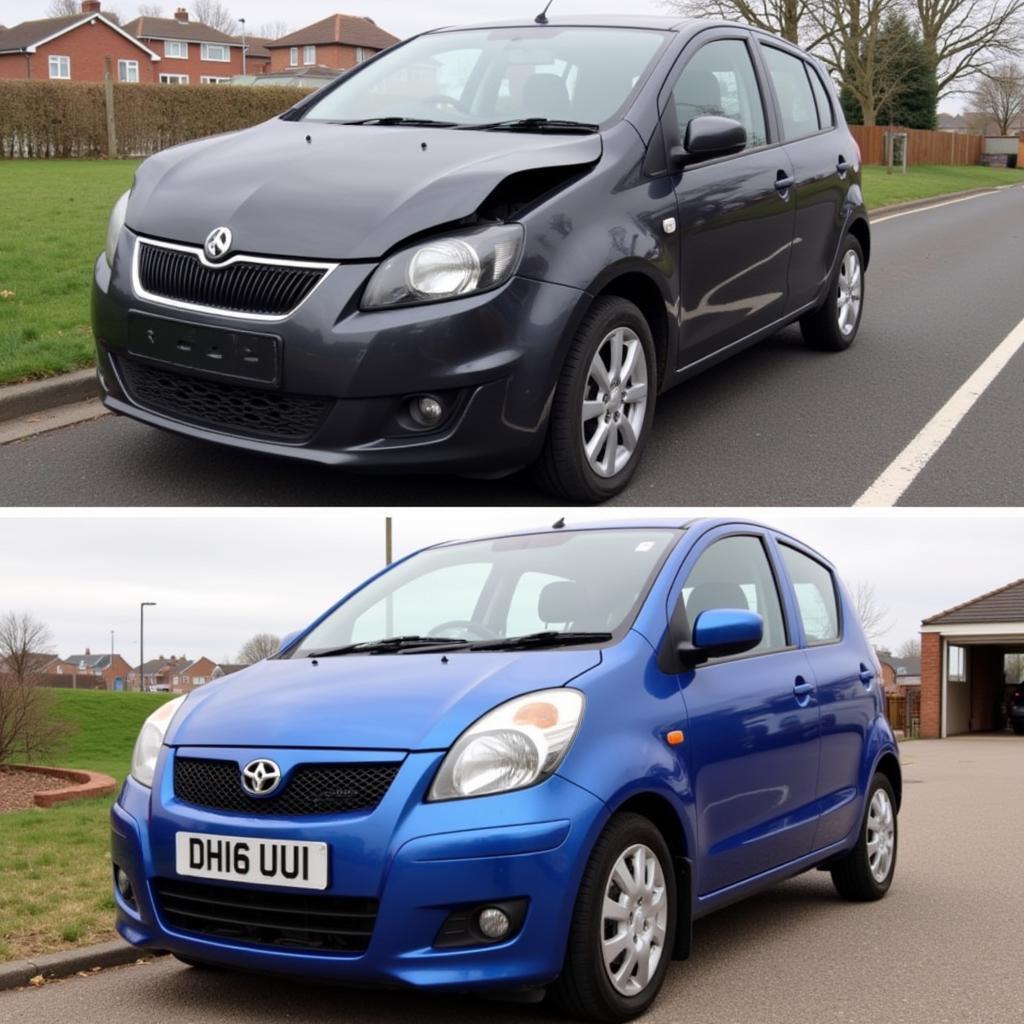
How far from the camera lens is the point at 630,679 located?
14.6 feet

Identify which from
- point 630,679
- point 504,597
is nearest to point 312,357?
point 504,597

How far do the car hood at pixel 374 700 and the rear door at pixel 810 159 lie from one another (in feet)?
16.7

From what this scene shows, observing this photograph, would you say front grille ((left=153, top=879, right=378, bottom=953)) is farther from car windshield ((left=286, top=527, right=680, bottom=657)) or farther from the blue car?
car windshield ((left=286, top=527, right=680, bottom=657))

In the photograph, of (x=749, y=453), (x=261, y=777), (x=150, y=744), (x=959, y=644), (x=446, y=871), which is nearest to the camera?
(x=446, y=871)

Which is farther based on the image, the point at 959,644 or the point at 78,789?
the point at 959,644

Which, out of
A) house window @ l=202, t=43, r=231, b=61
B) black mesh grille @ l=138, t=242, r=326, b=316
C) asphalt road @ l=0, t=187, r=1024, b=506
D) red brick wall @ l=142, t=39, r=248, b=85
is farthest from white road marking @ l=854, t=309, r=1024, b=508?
house window @ l=202, t=43, r=231, b=61

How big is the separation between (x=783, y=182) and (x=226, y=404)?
4.02 metres

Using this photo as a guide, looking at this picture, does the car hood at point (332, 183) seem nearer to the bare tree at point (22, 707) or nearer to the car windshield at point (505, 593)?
the car windshield at point (505, 593)

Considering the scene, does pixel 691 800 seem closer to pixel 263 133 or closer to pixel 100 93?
pixel 263 133

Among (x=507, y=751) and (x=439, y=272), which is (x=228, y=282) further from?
(x=507, y=751)

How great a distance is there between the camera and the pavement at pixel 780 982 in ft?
14.8

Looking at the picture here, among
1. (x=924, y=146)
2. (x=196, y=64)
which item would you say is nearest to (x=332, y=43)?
(x=196, y=64)

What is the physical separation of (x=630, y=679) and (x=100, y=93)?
32662mm

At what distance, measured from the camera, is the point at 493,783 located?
13.3 ft
